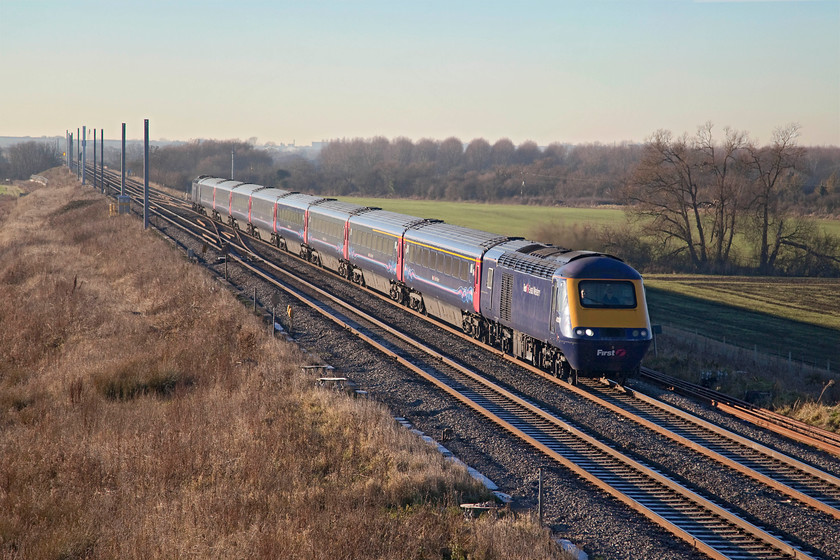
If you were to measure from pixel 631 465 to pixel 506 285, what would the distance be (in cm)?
878

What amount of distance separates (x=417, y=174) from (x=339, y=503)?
118 m

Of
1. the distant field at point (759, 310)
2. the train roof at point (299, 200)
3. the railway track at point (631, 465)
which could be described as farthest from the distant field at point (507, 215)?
the railway track at point (631, 465)

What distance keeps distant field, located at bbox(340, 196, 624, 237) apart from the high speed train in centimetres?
2615

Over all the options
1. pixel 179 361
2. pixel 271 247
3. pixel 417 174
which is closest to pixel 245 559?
pixel 179 361

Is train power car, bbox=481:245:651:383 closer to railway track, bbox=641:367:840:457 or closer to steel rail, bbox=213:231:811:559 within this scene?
railway track, bbox=641:367:840:457

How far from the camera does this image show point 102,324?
25.4 m

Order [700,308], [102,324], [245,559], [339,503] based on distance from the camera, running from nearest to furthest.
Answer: [245,559] → [339,503] → [102,324] → [700,308]

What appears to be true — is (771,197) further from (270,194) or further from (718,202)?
(270,194)

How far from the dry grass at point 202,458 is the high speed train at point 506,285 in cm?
545

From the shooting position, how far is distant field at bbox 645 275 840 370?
32906 millimetres

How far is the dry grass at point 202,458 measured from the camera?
32.6 ft

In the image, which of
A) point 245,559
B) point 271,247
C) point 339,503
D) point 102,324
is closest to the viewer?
point 245,559

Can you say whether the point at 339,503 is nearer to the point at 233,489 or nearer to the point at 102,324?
the point at 233,489

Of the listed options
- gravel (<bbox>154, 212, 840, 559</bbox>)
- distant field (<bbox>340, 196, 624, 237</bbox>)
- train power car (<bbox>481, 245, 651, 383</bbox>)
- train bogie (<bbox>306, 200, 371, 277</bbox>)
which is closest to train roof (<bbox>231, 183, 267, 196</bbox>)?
train bogie (<bbox>306, 200, 371, 277</bbox>)
